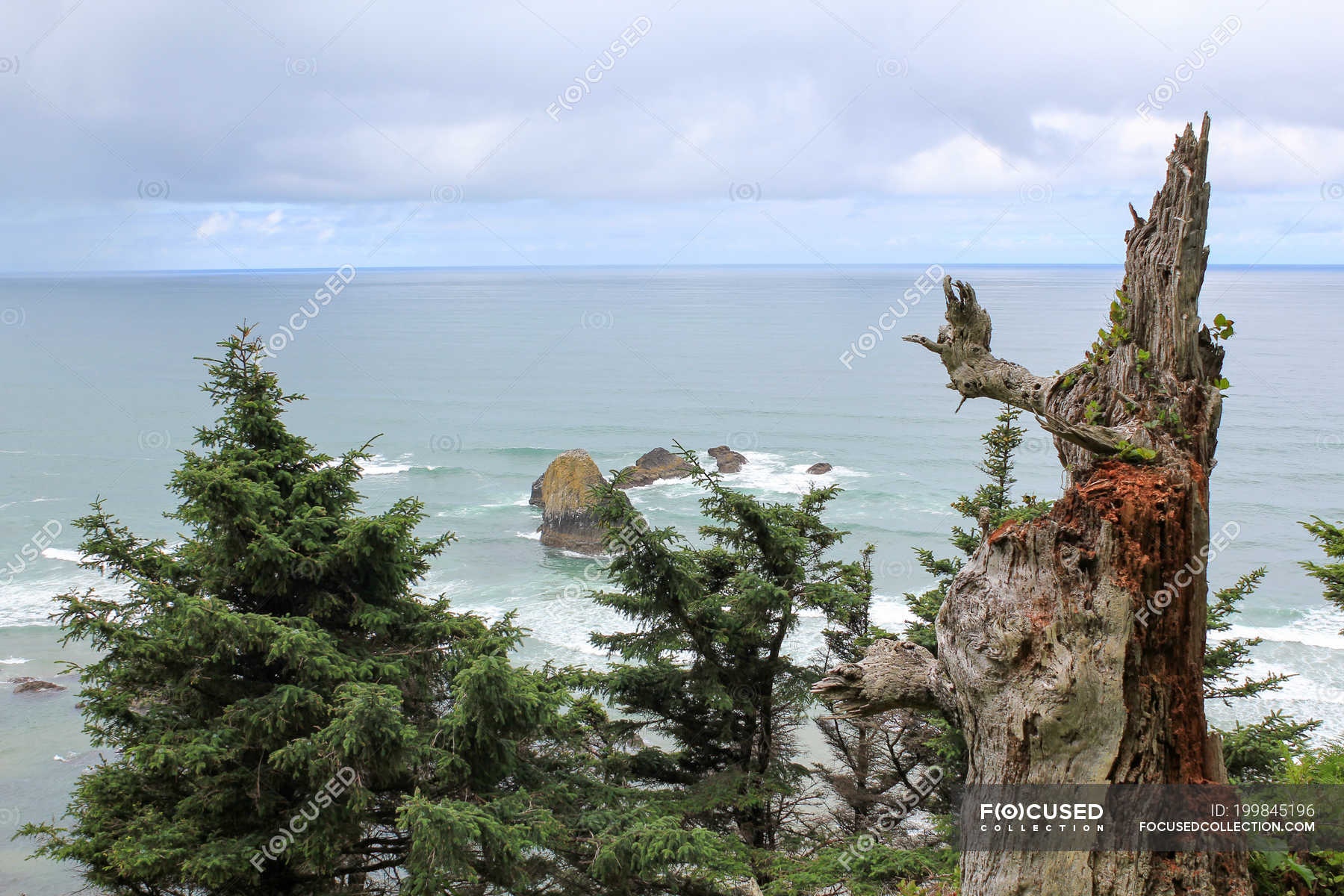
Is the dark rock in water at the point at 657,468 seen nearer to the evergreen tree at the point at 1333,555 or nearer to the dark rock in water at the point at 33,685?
the dark rock in water at the point at 33,685

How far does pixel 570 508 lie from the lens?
38750 millimetres

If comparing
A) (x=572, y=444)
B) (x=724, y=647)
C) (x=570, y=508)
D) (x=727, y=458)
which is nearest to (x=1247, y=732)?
(x=724, y=647)

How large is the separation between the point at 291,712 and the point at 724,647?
239 inches

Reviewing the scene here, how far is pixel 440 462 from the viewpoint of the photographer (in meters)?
53.7

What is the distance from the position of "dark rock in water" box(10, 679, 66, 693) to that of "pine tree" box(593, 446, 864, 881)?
20615 mm

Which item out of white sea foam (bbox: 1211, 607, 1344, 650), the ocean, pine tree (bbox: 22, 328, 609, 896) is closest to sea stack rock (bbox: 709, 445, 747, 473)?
the ocean

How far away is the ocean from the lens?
2772 cm

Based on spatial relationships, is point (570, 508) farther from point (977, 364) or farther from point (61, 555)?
point (977, 364)

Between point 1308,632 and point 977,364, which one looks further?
point 1308,632

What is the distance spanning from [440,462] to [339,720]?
47586mm

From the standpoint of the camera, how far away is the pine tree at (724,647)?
11266 mm

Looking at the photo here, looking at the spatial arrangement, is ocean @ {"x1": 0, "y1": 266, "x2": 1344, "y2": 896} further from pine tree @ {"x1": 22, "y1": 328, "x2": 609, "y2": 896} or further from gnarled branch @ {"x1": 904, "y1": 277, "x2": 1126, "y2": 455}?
gnarled branch @ {"x1": 904, "y1": 277, "x2": 1126, "y2": 455}

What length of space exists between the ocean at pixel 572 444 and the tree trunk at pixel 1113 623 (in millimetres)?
7490

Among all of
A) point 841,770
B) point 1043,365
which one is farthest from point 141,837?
point 1043,365
